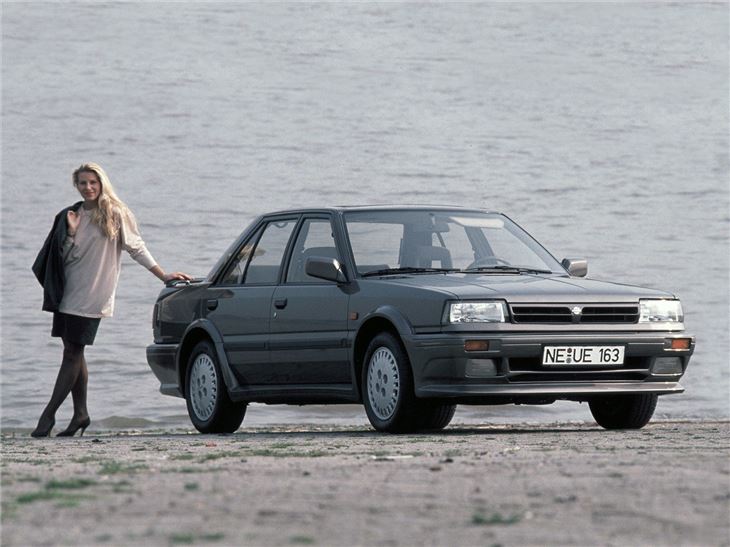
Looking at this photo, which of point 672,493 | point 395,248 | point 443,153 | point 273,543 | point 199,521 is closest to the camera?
point 273,543

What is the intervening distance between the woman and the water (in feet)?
18.7

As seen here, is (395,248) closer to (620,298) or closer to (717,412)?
(620,298)

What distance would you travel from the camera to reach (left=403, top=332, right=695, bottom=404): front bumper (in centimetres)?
914

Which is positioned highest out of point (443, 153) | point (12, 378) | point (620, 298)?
point (443, 153)

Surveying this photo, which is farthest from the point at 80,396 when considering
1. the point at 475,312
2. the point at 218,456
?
the point at 218,456

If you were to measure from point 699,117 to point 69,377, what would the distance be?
28.8 metres

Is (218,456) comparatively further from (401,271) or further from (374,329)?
(401,271)

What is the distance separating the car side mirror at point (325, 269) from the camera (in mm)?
9814

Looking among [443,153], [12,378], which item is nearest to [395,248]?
[12,378]

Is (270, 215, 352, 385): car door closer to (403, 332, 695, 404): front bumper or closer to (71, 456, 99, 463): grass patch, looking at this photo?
(403, 332, 695, 404): front bumper

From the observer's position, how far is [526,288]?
946 centimetres

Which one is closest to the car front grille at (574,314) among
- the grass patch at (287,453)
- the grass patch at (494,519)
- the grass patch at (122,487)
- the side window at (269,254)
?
the grass patch at (287,453)

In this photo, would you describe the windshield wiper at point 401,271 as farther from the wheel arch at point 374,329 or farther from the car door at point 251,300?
the car door at point 251,300

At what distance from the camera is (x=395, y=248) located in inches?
400
